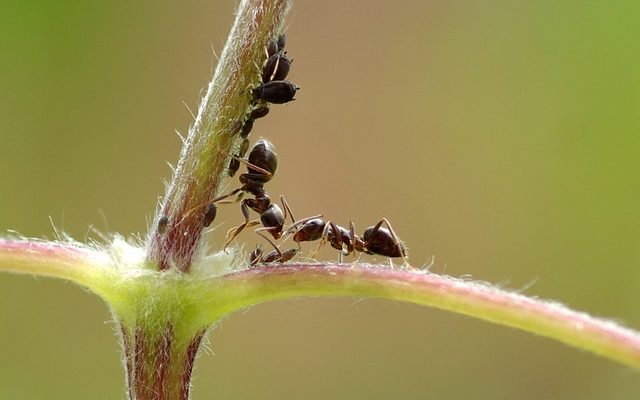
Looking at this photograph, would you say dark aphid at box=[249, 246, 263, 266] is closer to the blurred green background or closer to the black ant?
the black ant

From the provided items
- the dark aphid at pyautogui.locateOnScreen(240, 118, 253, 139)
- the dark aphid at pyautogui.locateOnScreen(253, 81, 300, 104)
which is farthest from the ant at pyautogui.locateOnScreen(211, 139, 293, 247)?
the dark aphid at pyautogui.locateOnScreen(240, 118, 253, 139)

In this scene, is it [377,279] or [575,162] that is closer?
[377,279]

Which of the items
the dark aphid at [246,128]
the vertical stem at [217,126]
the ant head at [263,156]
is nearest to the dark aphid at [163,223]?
the vertical stem at [217,126]

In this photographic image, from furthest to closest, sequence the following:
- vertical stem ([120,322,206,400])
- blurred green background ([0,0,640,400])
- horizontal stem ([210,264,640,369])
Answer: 1. blurred green background ([0,0,640,400])
2. vertical stem ([120,322,206,400])
3. horizontal stem ([210,264,640,369])

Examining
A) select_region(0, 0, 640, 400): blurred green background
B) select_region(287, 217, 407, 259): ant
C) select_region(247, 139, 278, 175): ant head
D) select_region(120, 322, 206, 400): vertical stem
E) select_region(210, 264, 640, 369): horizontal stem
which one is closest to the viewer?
select_region(210, 264, 640, 369): horizontal stem

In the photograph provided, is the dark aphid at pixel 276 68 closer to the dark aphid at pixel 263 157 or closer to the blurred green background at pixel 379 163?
the dark aphid at pixel 263 157

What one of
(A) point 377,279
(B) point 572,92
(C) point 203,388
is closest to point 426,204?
(B) point 572,92

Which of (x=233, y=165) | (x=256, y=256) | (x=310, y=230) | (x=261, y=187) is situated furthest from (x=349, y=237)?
(x=233, y=165)

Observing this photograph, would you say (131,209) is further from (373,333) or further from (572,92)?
(572,92)
